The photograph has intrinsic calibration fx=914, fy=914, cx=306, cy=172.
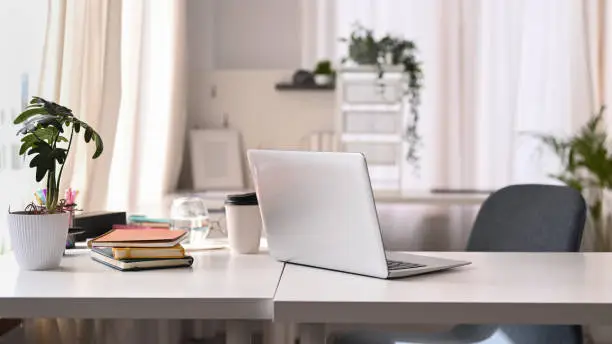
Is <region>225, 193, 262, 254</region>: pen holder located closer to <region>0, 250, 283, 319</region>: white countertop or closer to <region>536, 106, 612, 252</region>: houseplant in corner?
<region>0, 250, 283, 319</region>: white countertop

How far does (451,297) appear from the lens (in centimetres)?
165

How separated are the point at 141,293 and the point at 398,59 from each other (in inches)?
137

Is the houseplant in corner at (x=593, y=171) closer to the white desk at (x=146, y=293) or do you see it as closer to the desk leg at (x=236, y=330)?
the white desk at (x=146, y=293)

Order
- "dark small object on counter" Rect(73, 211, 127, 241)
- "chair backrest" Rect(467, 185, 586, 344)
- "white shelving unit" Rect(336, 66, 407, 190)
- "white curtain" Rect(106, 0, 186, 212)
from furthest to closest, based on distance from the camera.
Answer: "white shelving unit" Rect(336, 66, 407, 190)
"white curtain" Rect(106, 0, 186, 212)
"dark small object on counter" Rect(73, 211, 127, 241)
"chair backrest" Rect(467, 185, 586, 344)

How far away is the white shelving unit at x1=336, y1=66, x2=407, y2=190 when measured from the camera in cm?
487

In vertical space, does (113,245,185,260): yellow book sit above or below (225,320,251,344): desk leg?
above

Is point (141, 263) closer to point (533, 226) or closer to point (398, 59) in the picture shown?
point (533, 226)

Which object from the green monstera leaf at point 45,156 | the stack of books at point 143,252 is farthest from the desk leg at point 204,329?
the green monstera leaf at point 45,156

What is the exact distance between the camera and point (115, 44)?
3264mm

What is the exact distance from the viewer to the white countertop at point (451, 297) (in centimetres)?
159

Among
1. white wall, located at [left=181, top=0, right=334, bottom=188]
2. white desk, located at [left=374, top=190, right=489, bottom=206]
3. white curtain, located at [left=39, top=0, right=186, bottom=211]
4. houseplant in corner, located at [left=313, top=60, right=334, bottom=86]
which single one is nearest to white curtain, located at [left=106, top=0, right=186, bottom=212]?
white curtain, located at [left=39, top=0, right=186, bottom=211]

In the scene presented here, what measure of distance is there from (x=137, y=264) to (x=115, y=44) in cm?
149

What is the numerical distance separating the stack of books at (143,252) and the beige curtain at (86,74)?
2.76ft

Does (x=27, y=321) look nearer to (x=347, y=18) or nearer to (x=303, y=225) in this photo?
(x=303, y=225)
